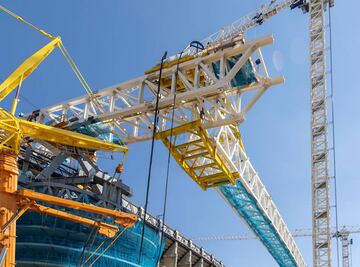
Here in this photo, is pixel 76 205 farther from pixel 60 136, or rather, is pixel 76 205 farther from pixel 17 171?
pixel 60 136

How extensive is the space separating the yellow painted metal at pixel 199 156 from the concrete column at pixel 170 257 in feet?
53.6

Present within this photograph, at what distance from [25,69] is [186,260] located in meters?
33.0

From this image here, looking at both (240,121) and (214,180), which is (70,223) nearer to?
(214,180)

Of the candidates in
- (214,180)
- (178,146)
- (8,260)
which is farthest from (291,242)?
(8,260)

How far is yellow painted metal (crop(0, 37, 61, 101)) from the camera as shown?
29.3 metres

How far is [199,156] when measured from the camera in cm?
3512

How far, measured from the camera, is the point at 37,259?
111 feet

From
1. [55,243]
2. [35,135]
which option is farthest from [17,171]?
[55,243]

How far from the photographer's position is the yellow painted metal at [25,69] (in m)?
29.3

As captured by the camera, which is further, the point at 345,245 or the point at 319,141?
the point at 345,245

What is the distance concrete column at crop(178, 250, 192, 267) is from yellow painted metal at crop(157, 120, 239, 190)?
66.2ft

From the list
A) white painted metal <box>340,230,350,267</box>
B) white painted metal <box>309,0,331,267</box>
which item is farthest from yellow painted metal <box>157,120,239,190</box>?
white painted metal <box>340,230,350,267</box>

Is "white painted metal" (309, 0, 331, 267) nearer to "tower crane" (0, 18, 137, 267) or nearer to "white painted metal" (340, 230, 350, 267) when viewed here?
"tower crane" (0, 18, 137, 267)

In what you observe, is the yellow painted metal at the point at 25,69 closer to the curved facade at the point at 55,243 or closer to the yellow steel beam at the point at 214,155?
the curved facade at the point at 55,243
